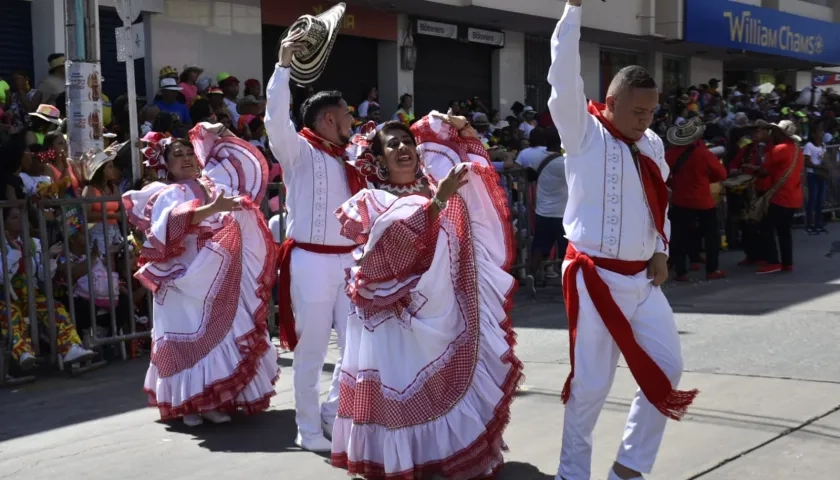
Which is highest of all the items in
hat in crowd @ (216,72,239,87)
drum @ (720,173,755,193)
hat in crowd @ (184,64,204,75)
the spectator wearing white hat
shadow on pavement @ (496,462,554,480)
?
hat in crowd @ (184,64,204,75)

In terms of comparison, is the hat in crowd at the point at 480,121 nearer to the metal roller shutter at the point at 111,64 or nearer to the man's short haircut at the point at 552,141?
the man's short haircut at the point at 552,141

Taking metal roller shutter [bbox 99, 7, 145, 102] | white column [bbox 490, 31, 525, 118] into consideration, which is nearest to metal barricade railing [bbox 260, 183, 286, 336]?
metal roller shutter [bbox 99, 7, 145, 102]

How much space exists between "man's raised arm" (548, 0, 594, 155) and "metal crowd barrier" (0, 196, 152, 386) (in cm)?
476

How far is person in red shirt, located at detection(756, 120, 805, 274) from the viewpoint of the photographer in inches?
520

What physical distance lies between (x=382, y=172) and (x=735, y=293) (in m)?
7.13

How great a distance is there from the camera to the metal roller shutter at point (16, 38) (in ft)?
43.4

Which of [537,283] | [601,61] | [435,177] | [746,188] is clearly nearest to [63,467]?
[435,177]

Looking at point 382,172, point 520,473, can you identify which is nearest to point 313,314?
point 382,172

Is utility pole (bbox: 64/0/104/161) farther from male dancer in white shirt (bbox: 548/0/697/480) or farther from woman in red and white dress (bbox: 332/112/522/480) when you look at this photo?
male dancer in white shirt (bbox: 548/0/697/480)

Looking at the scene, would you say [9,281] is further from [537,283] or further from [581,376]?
[537,283]

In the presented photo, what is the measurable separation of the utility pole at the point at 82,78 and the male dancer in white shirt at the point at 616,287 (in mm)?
5445

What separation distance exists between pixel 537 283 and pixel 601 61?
14.4 metres

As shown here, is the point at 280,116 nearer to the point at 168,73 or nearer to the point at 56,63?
the point at 56,63

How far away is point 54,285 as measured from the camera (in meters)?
8.44
